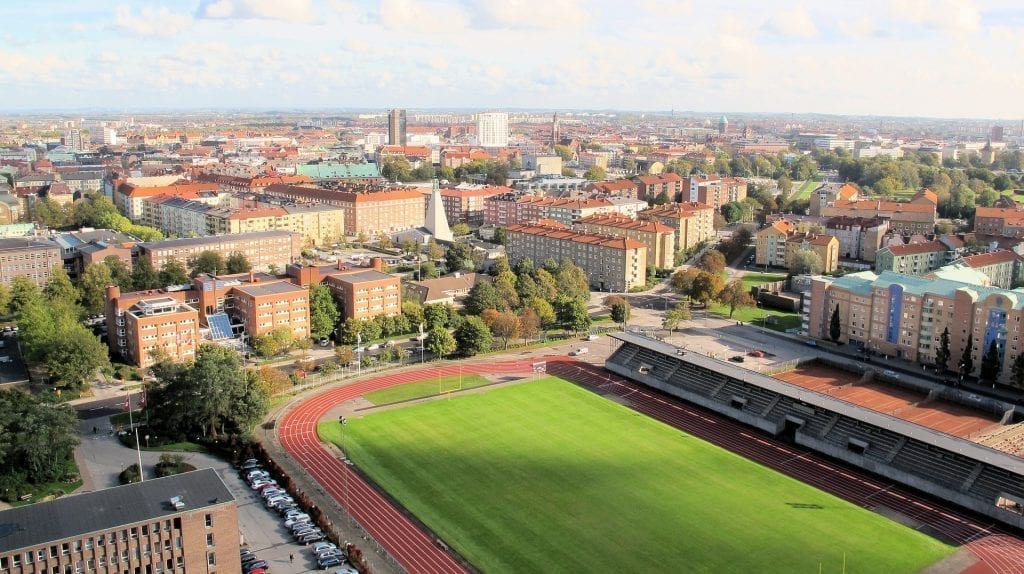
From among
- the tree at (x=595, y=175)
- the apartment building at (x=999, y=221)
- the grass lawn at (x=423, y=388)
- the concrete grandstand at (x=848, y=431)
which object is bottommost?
the grass lawn at (x=423, y=388)

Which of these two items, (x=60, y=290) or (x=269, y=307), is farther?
(x=60, y=290)

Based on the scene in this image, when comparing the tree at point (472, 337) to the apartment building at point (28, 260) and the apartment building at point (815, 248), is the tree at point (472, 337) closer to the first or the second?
the apartment building at point (815, 248)

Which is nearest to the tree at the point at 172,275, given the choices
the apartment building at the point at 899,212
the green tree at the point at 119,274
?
the green tree at the point at 119,274

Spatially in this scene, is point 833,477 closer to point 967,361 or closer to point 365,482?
point 967,361

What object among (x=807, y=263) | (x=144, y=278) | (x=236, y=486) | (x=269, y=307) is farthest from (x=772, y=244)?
(x=236, y=486)

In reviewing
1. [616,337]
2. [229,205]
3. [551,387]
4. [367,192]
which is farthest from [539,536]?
[367,192]

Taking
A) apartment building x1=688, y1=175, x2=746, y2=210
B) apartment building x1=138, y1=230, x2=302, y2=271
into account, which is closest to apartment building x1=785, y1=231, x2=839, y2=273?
apartment building x1=688, y1=175, x2=746, y2=210
